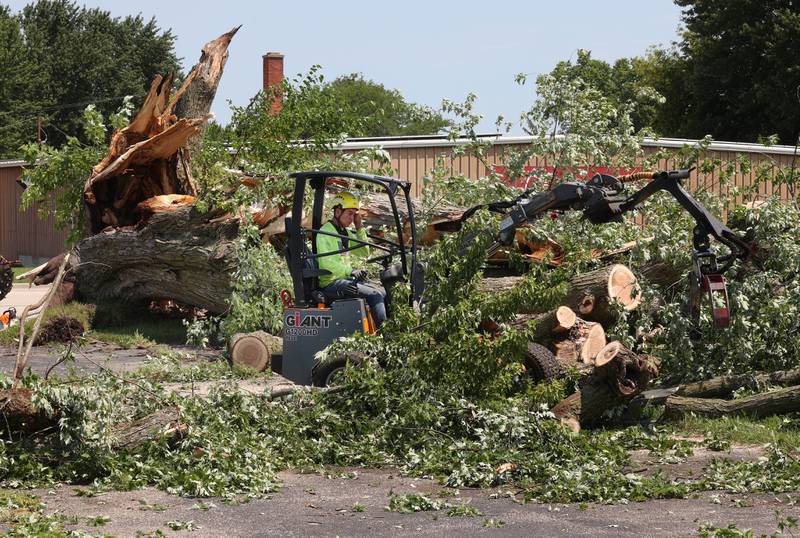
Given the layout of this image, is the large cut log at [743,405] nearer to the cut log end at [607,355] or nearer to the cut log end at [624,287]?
the cut log end at [607,355]

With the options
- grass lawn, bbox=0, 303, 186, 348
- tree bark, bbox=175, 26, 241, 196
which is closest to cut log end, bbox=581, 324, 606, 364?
grass lawn, bbox=0, 303, 186, 348

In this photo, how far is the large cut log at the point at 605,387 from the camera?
9008 mm

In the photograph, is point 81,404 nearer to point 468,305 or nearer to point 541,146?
point 468,305

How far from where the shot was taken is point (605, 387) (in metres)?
9.12

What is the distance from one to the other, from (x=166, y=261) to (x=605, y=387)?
8.04m

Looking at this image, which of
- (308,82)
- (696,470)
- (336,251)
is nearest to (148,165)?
(308,82)

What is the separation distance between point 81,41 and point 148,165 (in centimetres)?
4069

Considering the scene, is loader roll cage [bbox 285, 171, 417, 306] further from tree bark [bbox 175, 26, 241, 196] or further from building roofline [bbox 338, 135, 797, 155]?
building roofline [bbox 338, 135, 797, 155]

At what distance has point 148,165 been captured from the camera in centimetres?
1631

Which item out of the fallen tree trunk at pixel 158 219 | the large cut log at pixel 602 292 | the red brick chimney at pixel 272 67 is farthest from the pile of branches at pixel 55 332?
the red brick chimney at pixel 272 67

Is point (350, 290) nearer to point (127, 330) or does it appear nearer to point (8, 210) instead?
point (127, 330)

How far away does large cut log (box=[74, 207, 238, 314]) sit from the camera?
14.9m

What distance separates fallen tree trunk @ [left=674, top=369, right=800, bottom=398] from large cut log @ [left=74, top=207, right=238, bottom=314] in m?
6.67

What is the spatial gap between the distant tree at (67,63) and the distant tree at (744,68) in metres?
25.5
